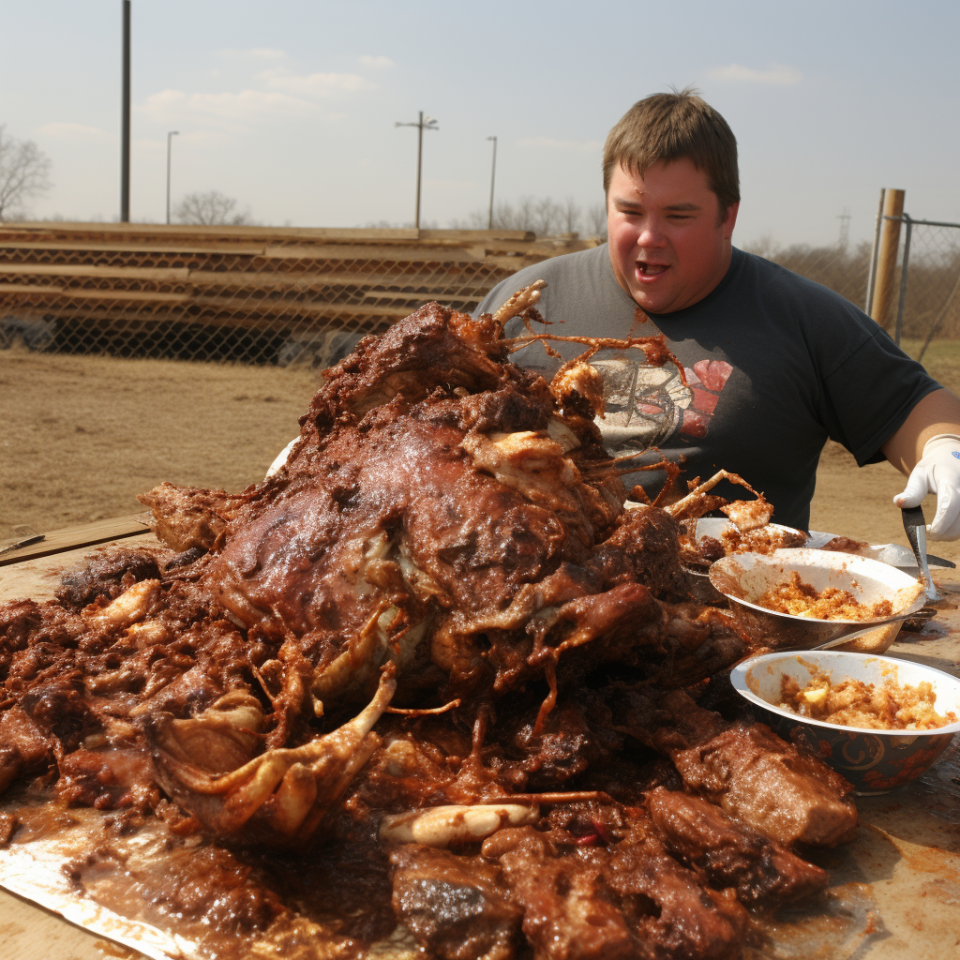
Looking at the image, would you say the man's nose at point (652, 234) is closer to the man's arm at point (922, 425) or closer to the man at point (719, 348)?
the man at point (719, 348)

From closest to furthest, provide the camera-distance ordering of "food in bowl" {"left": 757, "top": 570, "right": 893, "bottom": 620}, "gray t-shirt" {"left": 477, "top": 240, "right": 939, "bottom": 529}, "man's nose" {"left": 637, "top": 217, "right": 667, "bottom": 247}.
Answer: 1. "food in bowl" {"left": 757, "top": 570, "right": 893, "bottom": 620}
2. "man's nose" {"left": 637, "top": 217, "right": 667, "bottom": 247}
3. "gray t-shirt" {"left": 477, "top": 240, "right": 939, "bottom": 529}

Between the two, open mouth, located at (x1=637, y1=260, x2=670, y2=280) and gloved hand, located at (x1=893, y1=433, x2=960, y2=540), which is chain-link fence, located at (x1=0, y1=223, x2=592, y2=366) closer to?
open mouth, located at (x1=637, y1=260, x2=670, y2=280)

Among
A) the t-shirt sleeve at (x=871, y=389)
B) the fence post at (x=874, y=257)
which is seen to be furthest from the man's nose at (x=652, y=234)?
the fence post at (x=874, y=257)

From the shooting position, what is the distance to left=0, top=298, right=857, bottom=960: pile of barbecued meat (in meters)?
1.22

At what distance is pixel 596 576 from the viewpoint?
155cm

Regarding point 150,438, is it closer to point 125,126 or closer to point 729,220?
point 729,220

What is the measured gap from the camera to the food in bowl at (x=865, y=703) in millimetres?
1522

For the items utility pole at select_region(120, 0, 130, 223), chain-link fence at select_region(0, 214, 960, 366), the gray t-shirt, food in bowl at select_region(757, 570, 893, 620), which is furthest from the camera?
utility pole at select_region(120, 0, 130, 223)

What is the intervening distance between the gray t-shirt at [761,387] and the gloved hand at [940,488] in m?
0.60

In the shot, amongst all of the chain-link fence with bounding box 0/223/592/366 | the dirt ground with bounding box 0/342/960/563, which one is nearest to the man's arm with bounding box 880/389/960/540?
the dirt ground with bounding box 0/342/960/563

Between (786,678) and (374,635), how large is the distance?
0.80m

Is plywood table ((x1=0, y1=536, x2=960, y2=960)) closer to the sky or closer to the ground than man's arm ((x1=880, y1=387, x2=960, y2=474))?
closer to the ground

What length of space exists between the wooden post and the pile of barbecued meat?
20.8ft

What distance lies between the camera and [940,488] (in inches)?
91.6
